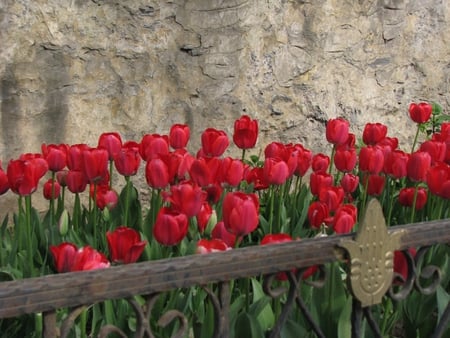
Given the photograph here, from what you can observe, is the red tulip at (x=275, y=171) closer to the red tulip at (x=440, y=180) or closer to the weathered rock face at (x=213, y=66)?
the red tulip at (x=440, y=180)

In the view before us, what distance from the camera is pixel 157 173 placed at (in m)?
Answer: 2.21

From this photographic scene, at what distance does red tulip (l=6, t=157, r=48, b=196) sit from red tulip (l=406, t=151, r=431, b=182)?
0.98 metres

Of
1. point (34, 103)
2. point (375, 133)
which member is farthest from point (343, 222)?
point (34, 103)

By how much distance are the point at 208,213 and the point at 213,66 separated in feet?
5.13

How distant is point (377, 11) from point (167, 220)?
263 centimetres

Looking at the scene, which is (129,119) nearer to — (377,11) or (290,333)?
(377,11)

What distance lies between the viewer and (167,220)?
1854mm

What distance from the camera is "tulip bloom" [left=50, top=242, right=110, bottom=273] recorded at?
1.66 metres

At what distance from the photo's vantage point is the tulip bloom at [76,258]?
5.46ft

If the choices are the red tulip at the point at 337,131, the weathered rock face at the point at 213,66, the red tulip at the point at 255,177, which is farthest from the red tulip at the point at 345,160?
the weathered rock face at the point at 213,66

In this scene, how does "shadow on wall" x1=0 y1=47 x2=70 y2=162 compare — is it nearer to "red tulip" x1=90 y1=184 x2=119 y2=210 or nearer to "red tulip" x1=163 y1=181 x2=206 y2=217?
"red tulip" x1=90 y1=184 x2=119 y2=210

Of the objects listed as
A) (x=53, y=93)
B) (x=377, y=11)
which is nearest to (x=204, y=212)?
(x=53, y=93)

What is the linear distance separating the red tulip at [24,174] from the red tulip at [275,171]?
574 mm

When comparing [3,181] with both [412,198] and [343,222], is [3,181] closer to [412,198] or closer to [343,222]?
[343,222]
